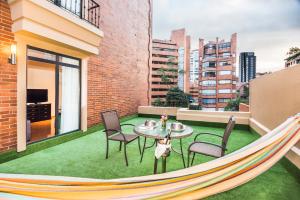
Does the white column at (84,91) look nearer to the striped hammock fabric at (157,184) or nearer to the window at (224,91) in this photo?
the striped hammock fabric at (157,184)

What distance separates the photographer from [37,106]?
669cm

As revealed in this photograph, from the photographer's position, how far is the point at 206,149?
243cm

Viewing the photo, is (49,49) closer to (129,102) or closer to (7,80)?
(7,80)

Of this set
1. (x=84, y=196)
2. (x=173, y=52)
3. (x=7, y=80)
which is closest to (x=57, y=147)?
(x=7, y=80)

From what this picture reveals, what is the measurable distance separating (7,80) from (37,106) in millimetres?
4489

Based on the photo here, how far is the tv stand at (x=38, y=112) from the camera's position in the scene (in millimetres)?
6371

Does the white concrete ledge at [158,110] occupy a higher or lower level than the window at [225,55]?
lower

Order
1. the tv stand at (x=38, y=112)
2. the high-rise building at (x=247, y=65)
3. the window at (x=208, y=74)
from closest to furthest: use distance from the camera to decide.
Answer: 1. the tv stand at (x=38, y=112)
2. the window at (x=208, y=74)
3. the high-rise building at (x=247, y=65)

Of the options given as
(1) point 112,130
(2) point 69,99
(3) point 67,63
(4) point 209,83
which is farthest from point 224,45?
(1) point 112,130

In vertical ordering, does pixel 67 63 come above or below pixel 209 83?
below

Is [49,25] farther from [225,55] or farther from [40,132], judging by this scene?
[225,55]

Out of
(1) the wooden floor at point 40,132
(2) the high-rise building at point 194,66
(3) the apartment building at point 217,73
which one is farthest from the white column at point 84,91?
(2) the high-rise building at point 194,66

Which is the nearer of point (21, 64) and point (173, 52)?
point (21, 64)

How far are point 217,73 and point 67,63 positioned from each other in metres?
62.5
